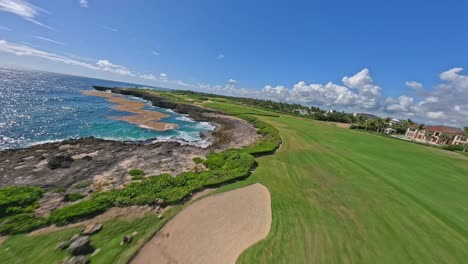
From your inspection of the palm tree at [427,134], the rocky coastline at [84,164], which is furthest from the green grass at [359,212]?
the palm tree at [427,134]

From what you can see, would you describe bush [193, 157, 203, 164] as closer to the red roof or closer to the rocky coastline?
the rocky coastline

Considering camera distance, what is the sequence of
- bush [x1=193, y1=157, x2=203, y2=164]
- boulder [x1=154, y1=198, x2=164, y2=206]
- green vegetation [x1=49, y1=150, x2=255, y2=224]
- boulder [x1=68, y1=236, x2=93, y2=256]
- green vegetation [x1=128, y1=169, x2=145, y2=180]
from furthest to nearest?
1. bush [x1=193, y1=157, x2=203, y2=164]
2. green vegetation [x1=128, y1=169, x2=145, y2=180]
3. boulder [x1=154, y1=198, x2=164, y2=206]
4. green vegetation [x1=49, y1=150, x2=255, y2=224]
5. boulder [x1=68, y1=236, x2=93, y2=256]

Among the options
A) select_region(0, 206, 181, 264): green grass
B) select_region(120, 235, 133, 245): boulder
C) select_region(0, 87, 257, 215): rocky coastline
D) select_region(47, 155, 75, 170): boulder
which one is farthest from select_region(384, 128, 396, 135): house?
select_region(47, 155, 75, 170): boulder

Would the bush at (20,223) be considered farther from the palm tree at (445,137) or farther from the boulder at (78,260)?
the palm tree at (445,137)

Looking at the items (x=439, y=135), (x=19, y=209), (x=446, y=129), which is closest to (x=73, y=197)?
(x=19, y=209)

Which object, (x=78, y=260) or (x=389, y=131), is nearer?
(x=78, y=260)

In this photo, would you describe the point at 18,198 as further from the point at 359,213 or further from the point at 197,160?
the point at 359,213
